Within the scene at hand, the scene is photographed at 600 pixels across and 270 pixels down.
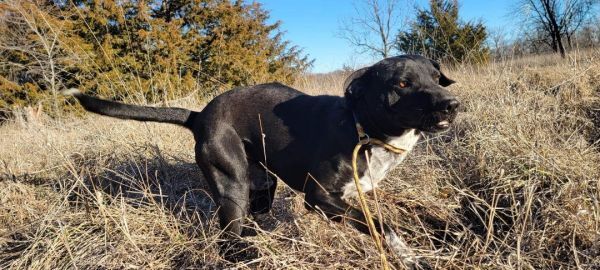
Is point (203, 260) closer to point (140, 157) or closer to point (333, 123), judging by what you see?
point (333, 123)

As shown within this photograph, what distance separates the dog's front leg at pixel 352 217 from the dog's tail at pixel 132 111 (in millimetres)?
1172

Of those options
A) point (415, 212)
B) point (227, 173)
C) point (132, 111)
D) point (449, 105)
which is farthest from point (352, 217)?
point (132, 111)

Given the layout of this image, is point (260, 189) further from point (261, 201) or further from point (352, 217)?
point (352, 217)

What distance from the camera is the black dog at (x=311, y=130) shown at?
90.2 inches

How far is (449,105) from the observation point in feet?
6.81

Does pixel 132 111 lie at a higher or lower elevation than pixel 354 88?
higher

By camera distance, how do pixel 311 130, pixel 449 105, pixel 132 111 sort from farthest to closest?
pixel 132 111
pixel 311 130
pixel 449 105

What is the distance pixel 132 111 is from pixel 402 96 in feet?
6.13

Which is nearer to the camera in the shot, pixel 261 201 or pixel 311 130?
pixel 311 130

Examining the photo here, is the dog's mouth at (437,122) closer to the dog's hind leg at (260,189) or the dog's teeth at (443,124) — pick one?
the dog's teeth at (443,124)

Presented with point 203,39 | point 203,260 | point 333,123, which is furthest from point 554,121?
point 203,39

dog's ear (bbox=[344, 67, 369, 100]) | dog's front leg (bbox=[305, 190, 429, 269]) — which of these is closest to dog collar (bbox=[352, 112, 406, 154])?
dog's ear (bbox=[344, 67, 369, 100])

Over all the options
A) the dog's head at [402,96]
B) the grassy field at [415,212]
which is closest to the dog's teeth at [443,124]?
the dog's head at [402,96]

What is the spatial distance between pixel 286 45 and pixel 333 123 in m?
→ 19.1
